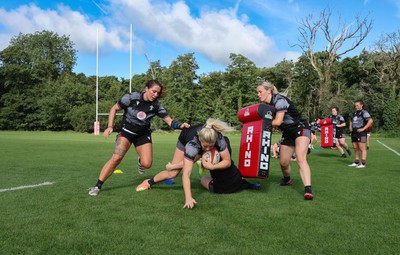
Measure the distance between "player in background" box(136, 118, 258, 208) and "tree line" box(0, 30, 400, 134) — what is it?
4094 centimetres

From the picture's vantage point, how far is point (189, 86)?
203ft

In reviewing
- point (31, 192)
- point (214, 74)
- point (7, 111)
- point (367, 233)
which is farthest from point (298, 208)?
point (7, 111)

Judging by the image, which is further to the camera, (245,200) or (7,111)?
(7,111)

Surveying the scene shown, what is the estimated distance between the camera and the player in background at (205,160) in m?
4.87

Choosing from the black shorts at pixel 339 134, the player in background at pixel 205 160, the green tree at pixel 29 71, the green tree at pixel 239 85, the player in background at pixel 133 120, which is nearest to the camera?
the player in background at pixel 205 160

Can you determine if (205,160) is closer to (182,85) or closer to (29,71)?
(182,85)

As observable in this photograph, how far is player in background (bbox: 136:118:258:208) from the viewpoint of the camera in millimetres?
4867

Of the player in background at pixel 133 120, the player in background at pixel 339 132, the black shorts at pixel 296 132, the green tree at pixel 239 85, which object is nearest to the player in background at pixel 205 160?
the player in background at pixel 133 120

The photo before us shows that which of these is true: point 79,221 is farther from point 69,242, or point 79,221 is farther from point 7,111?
point 7,111

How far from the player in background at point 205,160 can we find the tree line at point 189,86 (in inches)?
1612

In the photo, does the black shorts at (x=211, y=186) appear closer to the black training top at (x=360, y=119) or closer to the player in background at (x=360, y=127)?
the player in background at (x=360, y=127)

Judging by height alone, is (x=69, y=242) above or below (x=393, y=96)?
below

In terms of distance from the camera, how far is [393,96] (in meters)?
42.1

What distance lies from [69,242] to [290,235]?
228cm
